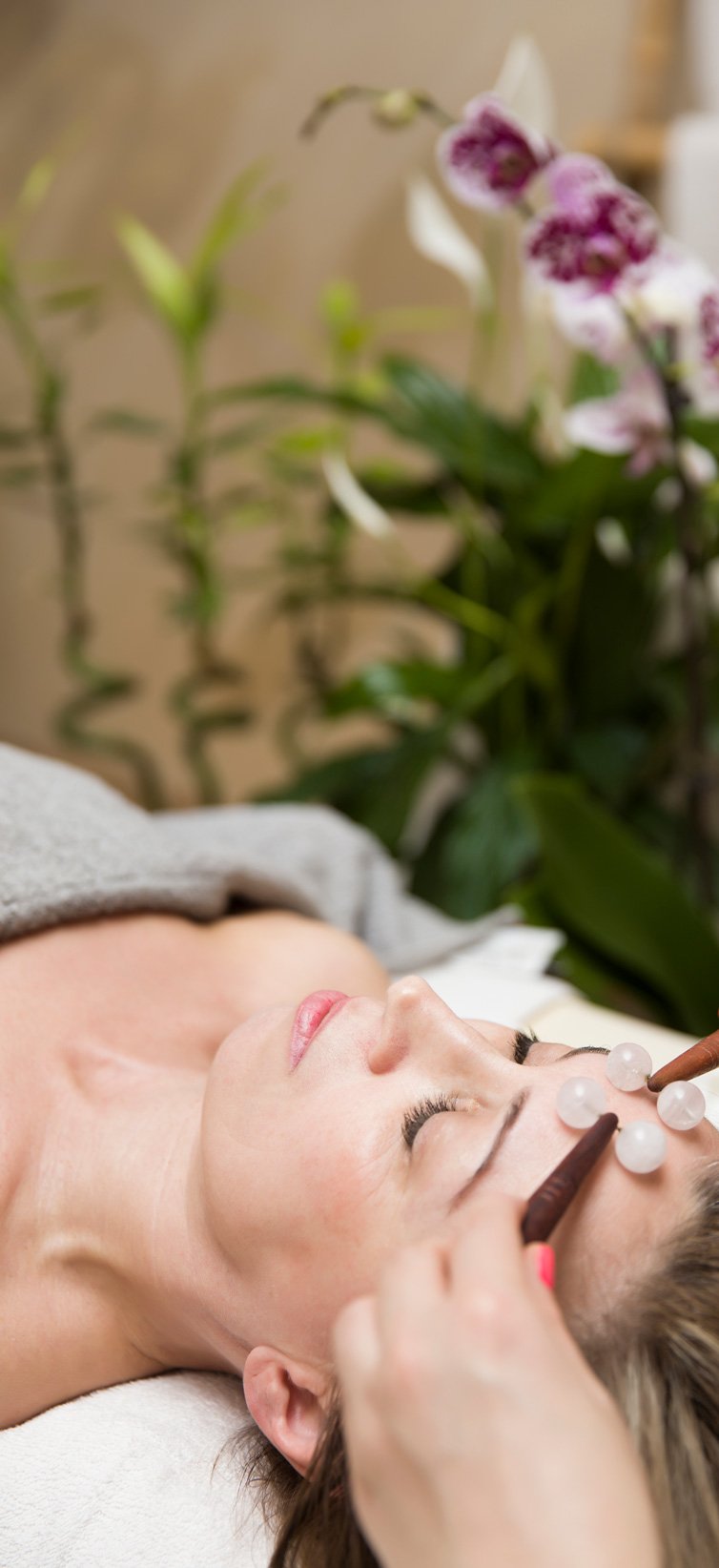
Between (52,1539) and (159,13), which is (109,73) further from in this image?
(52,1539)

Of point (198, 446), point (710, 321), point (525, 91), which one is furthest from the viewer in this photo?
point (198, 446)

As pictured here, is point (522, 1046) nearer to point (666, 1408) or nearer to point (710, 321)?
point (666, 1408)

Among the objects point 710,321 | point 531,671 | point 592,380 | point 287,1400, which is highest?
point 710,321

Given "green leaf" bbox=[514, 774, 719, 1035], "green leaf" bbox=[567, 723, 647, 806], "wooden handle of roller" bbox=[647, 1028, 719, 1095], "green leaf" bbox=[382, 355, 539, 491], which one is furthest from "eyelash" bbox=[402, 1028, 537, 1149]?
"green leaf" bbox=[382, 355, 539, 491]

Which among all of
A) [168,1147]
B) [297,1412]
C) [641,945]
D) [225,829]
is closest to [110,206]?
[225,829]

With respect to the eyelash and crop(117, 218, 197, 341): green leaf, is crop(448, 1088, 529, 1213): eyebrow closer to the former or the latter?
the eyelash

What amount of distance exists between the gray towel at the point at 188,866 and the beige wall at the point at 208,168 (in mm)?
1173

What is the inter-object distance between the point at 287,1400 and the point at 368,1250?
0.42 feet

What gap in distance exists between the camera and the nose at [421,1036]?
0.67 metres

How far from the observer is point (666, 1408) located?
1.73 ft

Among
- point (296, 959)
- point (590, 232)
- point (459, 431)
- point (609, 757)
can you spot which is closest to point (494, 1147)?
point (296, 959)

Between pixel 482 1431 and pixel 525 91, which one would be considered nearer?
pixel 482 1431

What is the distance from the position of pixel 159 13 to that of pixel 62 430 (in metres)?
0.95

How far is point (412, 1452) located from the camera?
1.44 feet
